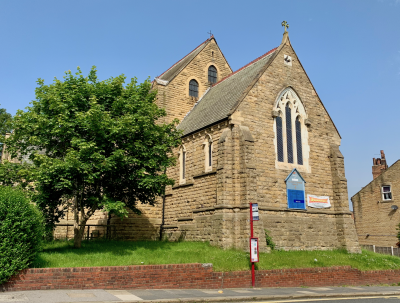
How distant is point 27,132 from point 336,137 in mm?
18311

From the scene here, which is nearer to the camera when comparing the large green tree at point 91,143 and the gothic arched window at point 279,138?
the large green tree at point 91,143

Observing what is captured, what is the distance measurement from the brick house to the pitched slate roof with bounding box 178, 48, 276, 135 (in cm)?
1758

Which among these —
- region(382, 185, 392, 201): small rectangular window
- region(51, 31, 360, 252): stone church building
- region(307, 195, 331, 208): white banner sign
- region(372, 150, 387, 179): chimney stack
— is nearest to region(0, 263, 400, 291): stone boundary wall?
region(51, 31, 360, 252): stone church building

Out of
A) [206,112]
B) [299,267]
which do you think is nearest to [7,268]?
[299,267]

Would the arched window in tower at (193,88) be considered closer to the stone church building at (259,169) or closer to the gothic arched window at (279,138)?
the stone church building at (259,169)

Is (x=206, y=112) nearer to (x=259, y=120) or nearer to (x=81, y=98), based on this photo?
(x=259, y=120)

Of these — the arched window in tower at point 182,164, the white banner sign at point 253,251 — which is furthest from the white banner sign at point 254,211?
the arched window in tower at point 182,164

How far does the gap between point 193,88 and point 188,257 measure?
17.5m

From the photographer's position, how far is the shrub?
10.1 meters

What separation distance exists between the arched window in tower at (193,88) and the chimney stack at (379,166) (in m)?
21.4

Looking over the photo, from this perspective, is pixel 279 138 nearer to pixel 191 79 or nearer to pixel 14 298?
pixel 191 79

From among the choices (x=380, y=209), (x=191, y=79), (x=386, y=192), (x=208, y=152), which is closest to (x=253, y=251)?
(x=208, y=152)

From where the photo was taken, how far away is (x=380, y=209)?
32469 mm

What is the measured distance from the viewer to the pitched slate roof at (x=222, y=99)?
20.8 meters
